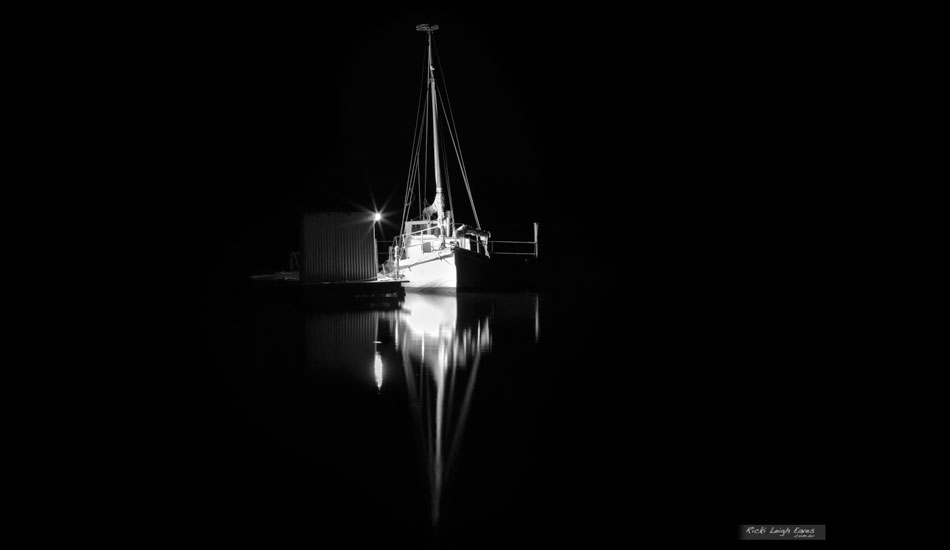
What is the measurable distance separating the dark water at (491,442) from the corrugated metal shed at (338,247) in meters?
10.5

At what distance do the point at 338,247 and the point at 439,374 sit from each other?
15261 millimetres

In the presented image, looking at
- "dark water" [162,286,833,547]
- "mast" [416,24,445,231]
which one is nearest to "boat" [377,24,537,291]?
"mast" [416,24,445,231]

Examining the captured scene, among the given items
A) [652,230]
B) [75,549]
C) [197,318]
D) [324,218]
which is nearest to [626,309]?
[324,218]

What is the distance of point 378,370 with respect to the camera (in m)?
11.3

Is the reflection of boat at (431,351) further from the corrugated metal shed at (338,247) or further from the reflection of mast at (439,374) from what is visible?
the corrugated metal shed at (338,247)

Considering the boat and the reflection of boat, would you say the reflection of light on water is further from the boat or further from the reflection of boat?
the boat

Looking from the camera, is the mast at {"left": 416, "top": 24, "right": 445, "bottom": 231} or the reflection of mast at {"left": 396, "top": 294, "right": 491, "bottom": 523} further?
the mast at {"left": 416, "top": 24, "right": 445, "bottom": 231}

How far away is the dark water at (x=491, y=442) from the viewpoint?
5.40 meters

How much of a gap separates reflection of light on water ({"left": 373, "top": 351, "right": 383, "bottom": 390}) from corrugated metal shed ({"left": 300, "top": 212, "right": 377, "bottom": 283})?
12559 millimetres

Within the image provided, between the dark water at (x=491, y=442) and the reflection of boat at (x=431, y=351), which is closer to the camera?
the dark water at (x=491, y=442)

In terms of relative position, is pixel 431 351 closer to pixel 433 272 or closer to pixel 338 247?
pixel 338 247

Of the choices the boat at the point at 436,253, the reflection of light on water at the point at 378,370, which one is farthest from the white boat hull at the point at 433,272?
the reflection of light on water at the point at 378,370

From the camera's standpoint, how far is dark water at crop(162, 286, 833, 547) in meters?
5.40

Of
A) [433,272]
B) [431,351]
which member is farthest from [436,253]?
[431,351]
